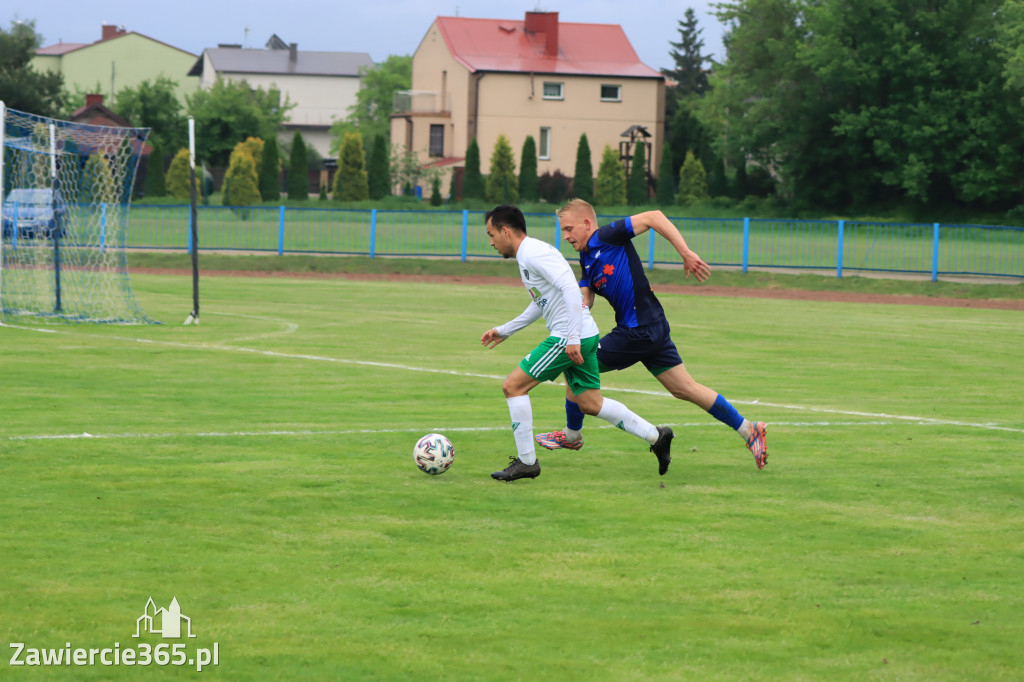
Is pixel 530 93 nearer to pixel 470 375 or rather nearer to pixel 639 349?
pixel 470 375

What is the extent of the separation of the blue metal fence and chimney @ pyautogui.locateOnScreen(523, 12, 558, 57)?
35.8 metres

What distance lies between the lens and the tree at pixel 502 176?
6256cm

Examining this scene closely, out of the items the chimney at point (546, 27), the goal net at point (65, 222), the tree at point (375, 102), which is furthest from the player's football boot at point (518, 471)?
the tree at point (375, 102)

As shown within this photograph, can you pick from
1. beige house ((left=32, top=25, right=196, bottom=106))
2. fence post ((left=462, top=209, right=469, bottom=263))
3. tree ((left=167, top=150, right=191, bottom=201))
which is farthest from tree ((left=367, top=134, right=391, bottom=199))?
beige house ((left=32, top=25, right=196, bottom=106))

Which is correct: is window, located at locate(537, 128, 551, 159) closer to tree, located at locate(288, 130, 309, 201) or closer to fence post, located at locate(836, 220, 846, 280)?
tree, located at locate(288, 130, 309, 201)

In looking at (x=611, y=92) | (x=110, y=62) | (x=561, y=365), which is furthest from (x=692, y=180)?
(x=110, y=62)

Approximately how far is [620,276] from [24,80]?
235ft

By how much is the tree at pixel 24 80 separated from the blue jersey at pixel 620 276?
68239mm

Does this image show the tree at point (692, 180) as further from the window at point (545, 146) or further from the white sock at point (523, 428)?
the white sock at point (523, 428)

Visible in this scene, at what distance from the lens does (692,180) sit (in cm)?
6316

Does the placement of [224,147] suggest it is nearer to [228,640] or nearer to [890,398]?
[890,398]

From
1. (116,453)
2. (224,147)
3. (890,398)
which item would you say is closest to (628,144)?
(224,147)

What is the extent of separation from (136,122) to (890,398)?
7407 centimetres

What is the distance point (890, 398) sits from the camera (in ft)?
40.5
